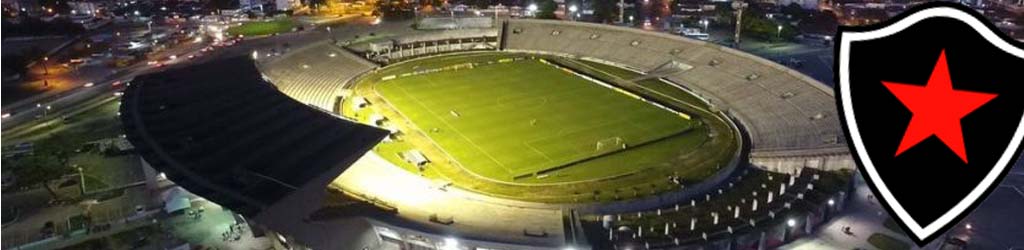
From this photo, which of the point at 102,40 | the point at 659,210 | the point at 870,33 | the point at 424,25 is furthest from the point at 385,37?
the point at 870,33

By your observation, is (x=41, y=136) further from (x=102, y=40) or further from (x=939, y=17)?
(x=939, y=17)

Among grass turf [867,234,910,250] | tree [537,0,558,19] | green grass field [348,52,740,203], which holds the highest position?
tree [537,0,558,19]

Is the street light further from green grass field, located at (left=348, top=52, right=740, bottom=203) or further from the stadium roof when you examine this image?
green grass field, located at (left=348, top=52, right=740, bottom=203)

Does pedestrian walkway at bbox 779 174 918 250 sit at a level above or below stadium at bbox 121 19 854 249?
below

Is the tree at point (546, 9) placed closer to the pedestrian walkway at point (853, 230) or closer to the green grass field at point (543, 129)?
the green grass field at point (543, 129)

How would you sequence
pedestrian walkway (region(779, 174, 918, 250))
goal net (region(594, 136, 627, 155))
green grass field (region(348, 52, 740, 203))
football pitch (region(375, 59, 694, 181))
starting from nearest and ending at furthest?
pedestrian walkway (region(779, 174, 918, 250)) < green grass field (region(348, 52, 740, 203)) < football pitch (region(375, 59, 694, 181)) < goal net (region(594, 136, 627, 155))

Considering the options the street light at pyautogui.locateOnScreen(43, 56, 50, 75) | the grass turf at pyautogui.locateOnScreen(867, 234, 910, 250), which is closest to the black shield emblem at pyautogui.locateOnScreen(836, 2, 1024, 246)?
the grass turf at pyautogui.locateOnScreen(867, 234, 910, 250)

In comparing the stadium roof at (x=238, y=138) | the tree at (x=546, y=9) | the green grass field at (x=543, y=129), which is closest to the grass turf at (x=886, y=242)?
the green grass field at (x=543, y=129)
